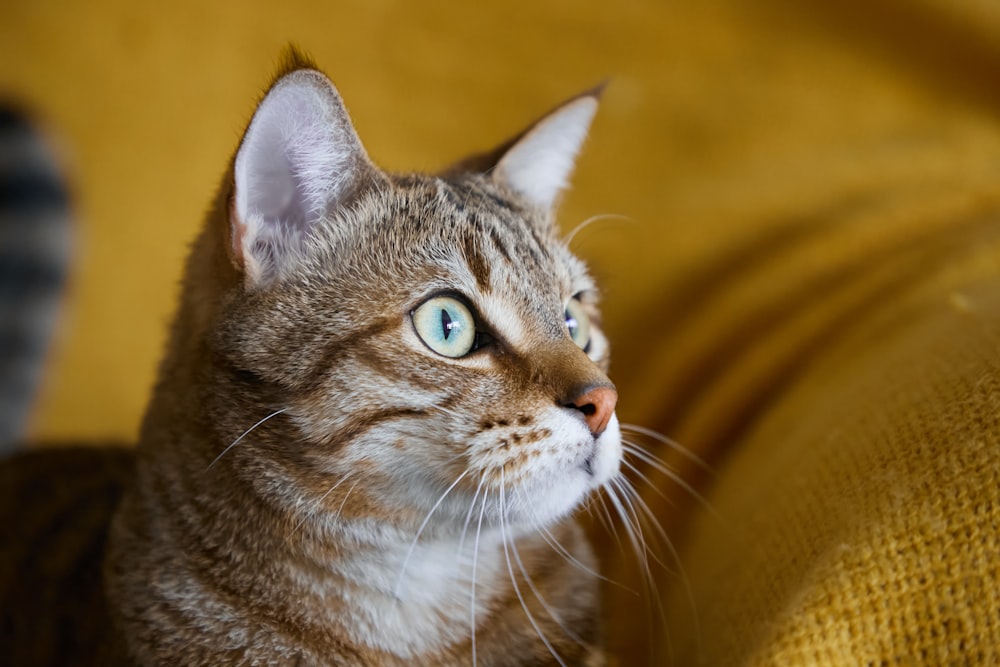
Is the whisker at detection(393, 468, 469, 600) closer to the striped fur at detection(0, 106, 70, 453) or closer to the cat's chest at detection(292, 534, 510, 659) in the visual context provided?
the cat's chest at detection(292, 534, 510, 659)

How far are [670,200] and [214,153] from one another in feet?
3.01

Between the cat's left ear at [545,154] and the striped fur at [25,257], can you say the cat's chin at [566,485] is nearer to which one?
the cat's left ear at [545,154]

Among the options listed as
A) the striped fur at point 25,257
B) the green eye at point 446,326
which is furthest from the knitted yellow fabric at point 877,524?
the striped fur at point 25,257

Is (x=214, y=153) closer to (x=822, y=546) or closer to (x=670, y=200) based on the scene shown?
(x=670, y=200)

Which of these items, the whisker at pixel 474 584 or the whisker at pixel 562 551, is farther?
the whisker at pixel 562 551

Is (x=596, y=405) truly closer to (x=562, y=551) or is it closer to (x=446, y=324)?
(x=446, y=324)

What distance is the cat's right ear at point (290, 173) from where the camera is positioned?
2.68 feet

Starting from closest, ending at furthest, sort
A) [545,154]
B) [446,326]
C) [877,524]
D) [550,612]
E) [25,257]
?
[877,524] → [446,326] → [550,612] → [545,154] → [25,257]

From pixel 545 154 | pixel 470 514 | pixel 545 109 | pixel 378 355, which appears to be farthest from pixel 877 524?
pixel 545 109

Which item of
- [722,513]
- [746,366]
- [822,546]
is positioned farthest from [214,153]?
[822,546]

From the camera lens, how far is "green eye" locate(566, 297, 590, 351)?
3.35ft

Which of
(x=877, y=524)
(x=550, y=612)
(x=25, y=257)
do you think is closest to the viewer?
(x=877, y=524)

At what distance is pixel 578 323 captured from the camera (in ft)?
3.42

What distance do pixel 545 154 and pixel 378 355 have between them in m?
0.45
